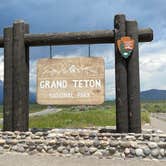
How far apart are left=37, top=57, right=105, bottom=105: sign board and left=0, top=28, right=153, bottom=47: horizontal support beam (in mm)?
592

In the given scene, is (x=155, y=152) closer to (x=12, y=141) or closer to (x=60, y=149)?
(x=60, y=149)

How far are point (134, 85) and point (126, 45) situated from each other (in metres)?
1.22

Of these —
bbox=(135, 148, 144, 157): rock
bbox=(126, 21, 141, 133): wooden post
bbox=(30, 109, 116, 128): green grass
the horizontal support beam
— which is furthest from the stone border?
bbox=(30, 109, 116, 128): green grass

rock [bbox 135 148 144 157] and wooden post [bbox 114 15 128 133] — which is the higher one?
wooden post [bbox 114 15 128 133]

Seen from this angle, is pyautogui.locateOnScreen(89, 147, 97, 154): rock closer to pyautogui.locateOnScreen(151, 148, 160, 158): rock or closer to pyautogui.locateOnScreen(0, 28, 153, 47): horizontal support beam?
pyautogui.locateOnScreen(151, 148, 160, 158): rock

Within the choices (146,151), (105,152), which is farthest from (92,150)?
(146,151)

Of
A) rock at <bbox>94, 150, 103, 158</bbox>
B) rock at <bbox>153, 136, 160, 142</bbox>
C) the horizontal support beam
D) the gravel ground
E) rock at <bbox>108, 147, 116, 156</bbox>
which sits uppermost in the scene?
the horizontal support beam

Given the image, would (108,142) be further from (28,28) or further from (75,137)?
(28,28)

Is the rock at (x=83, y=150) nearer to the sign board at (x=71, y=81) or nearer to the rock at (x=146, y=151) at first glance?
the rock at (x=146, y=151)

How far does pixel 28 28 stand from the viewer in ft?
44.6

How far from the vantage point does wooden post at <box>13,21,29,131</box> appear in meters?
13.1

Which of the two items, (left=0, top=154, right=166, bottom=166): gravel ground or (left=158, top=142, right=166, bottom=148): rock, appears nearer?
(left=0, top=154, right=166, bottom=166): gravel ground

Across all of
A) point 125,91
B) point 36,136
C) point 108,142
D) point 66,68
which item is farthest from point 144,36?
Answer: point 36,136

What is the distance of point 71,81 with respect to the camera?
522 inches
